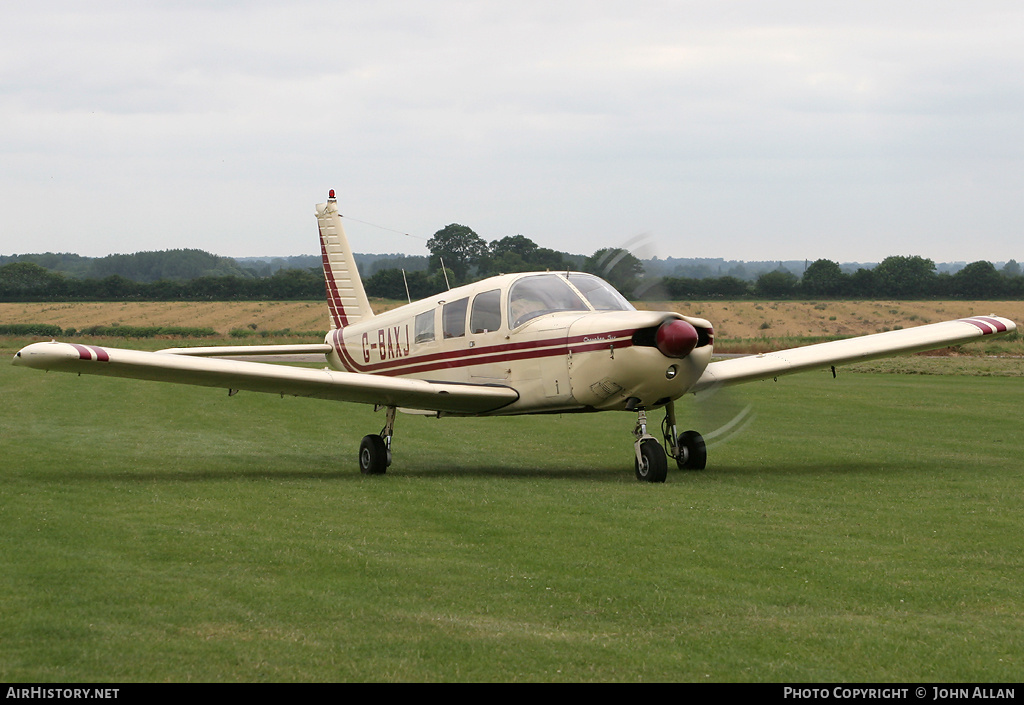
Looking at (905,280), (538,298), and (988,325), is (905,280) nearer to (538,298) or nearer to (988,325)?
(988,325)

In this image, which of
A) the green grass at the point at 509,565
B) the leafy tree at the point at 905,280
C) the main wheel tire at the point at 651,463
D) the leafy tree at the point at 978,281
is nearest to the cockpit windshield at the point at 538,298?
the green grass at the point at 509,565

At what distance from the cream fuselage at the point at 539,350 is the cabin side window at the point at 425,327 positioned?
0.05 ft

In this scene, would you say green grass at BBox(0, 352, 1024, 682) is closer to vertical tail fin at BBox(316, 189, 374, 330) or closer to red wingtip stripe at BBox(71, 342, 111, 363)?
red wingtip stripe at BBox(71, 342, 111, 363)

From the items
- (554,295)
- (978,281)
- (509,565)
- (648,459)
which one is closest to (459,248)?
(554,295)

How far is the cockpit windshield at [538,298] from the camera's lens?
1501 cm

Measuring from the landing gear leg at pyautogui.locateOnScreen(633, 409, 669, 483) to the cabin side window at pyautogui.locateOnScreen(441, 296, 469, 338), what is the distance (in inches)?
128

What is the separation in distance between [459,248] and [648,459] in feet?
40.5

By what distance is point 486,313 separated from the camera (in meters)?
15.6

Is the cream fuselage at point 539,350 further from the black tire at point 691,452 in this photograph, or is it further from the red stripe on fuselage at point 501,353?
the black tire at point 691,452

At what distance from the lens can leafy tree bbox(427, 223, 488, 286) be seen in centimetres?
2389

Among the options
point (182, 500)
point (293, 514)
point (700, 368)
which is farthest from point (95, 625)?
point (700, 368)

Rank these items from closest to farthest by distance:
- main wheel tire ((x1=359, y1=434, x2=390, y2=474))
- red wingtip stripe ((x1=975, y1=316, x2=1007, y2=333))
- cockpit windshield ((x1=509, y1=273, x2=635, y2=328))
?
1. cockpit windshield ((x1=509, y1=273, x2=635, y2=328))
2. main wheel tire ((x1=359, y1=434, x2=390, y2=474))
3. red wingtip stripe ((x1=975, y1=316, x2=1007, y2=333))

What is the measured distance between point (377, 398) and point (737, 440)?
7.02 metres

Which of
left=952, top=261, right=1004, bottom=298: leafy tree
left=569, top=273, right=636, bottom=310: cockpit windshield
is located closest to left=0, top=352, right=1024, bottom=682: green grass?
left=569, top=273, right=636, bottom=310: cockpit windshield
